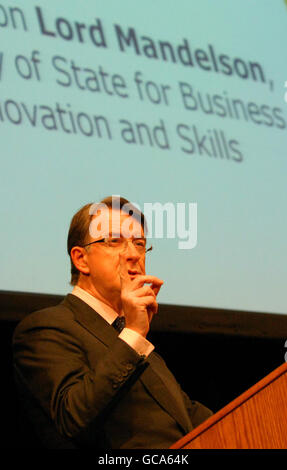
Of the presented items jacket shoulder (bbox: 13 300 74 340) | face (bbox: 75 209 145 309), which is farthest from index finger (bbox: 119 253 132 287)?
jacket shoulder (bbox: 13 300 74 340)

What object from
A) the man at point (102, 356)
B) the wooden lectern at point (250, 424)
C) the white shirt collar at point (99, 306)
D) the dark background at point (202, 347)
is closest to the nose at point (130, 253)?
the man at point (102, 356)

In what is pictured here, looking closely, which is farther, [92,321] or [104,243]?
[104,243]

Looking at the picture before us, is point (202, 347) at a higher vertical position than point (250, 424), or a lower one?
higher

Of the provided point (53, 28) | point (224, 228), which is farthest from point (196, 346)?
point (53, 28)

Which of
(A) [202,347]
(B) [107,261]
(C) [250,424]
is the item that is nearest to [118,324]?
(B) [107,261]

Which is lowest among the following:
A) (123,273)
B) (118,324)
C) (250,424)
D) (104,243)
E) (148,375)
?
(250,424)

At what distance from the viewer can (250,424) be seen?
57.7 inches

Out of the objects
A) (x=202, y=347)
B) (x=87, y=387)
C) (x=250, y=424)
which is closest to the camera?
(x=250, y=424)

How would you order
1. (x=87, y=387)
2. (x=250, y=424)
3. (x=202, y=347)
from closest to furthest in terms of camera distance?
1. (x=250, y=424)
2. (x=87, y=387)
3. (x=202, y=347)

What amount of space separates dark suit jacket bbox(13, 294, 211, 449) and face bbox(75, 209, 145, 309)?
0.24ft

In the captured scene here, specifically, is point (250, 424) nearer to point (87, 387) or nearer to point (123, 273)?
point (87, 387)

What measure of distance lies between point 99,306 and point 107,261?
129mm

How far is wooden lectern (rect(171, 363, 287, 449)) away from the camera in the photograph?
56.7 inches
